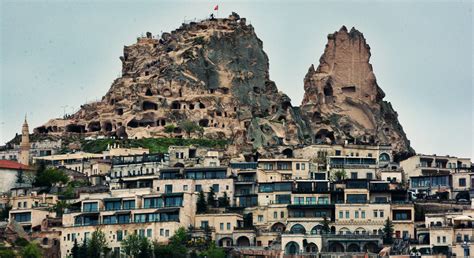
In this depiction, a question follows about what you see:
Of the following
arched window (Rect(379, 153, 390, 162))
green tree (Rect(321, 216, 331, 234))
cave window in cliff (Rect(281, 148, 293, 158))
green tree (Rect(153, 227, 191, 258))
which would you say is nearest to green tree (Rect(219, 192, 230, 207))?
green tree (Rect(153, 227, 191, 258))

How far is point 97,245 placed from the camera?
466ft

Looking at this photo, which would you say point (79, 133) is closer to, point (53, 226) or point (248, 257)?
point (53, 226)

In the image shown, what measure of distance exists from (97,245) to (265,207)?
710 inches

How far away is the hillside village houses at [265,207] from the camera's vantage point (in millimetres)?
140500

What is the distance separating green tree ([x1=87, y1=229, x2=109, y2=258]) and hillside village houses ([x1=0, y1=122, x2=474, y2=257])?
3.88 feet

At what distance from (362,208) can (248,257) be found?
1343cm

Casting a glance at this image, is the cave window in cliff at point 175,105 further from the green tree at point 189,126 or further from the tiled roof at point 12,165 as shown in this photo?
the tiled roof at point 12,165

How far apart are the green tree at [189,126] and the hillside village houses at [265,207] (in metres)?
23.4

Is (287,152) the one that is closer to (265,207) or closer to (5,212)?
(265,207)

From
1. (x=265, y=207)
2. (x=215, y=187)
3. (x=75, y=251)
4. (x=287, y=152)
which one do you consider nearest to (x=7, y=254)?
(x=75, y=251)

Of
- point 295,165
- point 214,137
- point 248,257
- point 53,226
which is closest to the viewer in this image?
point 248,257

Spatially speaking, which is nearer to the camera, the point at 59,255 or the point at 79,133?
the point at 59,255

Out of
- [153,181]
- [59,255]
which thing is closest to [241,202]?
[153,181]

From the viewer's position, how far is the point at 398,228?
475ft
